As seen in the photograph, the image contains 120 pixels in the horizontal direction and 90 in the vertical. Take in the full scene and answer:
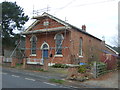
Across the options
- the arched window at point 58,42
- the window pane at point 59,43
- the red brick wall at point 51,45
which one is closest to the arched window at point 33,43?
the red brick wall at point 51,45

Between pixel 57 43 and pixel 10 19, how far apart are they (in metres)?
13.6

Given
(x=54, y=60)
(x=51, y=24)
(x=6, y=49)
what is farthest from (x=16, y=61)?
(x=6, y=49)

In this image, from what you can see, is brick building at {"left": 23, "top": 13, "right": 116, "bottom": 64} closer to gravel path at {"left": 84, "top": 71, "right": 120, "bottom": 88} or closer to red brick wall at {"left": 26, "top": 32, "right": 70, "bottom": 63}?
red brick wall at {"left": 26, "top": 32, "right": 70, "bottom": 63}

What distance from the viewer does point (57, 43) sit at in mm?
22000

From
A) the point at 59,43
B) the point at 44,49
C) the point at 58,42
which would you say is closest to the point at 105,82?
the point at 59,43

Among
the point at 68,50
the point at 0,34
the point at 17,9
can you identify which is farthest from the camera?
the point at 17,9

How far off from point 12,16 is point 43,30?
1066cm

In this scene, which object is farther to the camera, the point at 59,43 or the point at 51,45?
the point at 51,45

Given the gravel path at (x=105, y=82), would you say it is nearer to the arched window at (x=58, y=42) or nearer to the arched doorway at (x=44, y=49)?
the arched window at (x=58, y=42)

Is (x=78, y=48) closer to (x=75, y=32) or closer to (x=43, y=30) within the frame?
(x=75, y=32)

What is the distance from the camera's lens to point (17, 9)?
105ft

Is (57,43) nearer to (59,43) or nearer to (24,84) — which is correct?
(59,43)

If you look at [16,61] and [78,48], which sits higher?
[78,48]

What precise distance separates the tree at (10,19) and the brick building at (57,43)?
7.28 m
